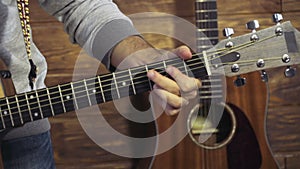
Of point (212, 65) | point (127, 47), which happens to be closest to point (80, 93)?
point (127, 47)

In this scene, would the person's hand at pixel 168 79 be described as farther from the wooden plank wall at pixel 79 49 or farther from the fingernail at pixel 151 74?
the wooden plank wall at pixel 79 49

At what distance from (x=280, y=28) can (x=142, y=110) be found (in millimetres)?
690

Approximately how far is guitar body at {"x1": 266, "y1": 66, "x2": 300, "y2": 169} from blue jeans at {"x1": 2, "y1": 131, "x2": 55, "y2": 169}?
33.4 inches

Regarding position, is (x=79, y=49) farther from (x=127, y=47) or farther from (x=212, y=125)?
(x=127, y=47)

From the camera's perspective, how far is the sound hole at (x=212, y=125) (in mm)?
1479

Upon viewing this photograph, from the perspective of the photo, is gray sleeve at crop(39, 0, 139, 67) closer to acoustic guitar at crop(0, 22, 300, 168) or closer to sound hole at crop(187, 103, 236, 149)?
acoustic guitar at crop(0, 22, 300, 168)

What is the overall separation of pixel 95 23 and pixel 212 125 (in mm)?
522

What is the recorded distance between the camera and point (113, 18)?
3.57 ft

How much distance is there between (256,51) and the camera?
1.00 m

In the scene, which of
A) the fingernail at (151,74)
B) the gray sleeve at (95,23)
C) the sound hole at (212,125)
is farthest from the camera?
the sound hole at (212,125)

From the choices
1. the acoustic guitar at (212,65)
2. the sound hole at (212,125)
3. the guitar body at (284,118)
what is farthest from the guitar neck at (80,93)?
the guitar body at (284,118)

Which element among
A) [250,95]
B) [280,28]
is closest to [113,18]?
[280,28]

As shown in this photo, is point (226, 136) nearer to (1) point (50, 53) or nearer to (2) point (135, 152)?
(2) point (135, 152)

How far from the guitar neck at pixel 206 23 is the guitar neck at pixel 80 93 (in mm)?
548
